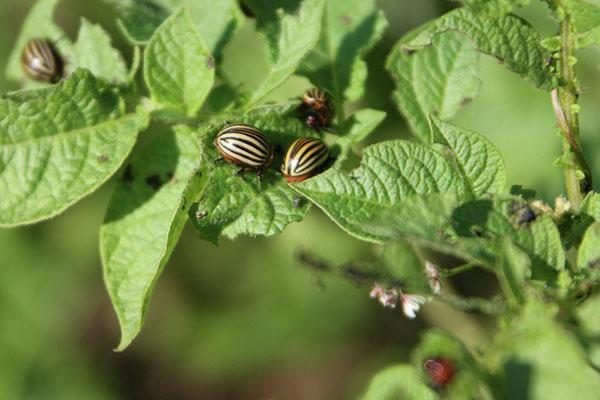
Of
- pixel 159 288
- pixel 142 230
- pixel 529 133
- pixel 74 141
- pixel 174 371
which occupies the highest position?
pixel 74 141

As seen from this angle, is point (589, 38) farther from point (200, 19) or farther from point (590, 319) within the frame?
point (200, 19)

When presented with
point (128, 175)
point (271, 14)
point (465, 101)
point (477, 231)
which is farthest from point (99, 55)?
point (477, 231)

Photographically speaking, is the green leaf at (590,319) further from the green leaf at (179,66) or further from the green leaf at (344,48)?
the green leaf at (179,66)

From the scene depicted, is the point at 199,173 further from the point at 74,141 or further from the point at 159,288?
the point at 159,288

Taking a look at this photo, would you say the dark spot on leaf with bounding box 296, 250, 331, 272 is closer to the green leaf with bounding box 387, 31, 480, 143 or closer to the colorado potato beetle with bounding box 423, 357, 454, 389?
the colorado potato beetle with bounding box 423, 357, 454, 389

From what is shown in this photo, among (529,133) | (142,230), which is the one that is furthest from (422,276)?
(529,133)

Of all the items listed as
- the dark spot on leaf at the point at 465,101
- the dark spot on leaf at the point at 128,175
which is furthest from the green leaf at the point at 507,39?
the dark spot on leaf at the point at 128,175

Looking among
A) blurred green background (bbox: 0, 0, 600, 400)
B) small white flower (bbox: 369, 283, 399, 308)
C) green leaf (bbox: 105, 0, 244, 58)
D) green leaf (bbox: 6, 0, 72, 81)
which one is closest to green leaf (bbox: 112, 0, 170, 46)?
green leaf (bbox: 105, 0, 244, 58)
